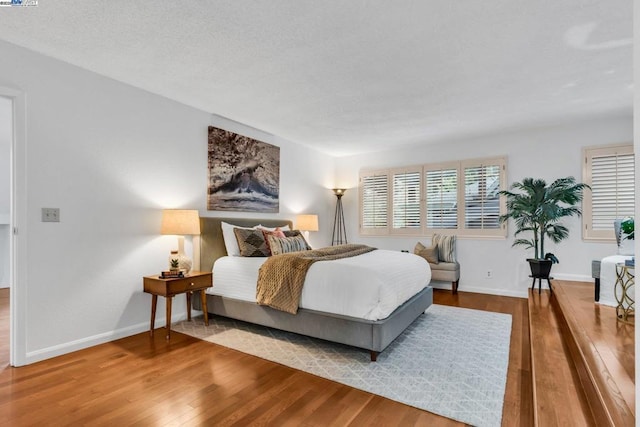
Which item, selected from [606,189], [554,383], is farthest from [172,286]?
[606,189]

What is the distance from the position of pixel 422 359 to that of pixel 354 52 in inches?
103

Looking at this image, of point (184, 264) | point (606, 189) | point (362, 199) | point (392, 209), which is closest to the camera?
point (184, 264)

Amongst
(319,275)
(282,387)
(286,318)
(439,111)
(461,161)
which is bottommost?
Result: (282,387)

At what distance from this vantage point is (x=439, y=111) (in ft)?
13.6

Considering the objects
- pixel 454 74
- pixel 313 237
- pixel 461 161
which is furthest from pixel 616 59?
pixel 313 237

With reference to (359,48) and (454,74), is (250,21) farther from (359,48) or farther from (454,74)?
(454,74)

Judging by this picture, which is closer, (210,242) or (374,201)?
(210,242)

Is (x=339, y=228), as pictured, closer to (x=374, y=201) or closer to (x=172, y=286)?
(x=374, y=201)

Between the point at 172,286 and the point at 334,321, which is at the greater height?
the point at 172,286

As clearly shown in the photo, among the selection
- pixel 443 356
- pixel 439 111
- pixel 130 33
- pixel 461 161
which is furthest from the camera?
pixel 461 161

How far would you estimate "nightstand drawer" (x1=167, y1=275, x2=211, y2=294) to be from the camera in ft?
10.5

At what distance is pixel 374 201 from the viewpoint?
6.46m


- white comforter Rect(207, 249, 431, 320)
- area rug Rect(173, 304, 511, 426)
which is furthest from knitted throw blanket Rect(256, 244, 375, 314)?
area rug Rect(173, 304, 511, 426)

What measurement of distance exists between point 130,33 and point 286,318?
2683mm
